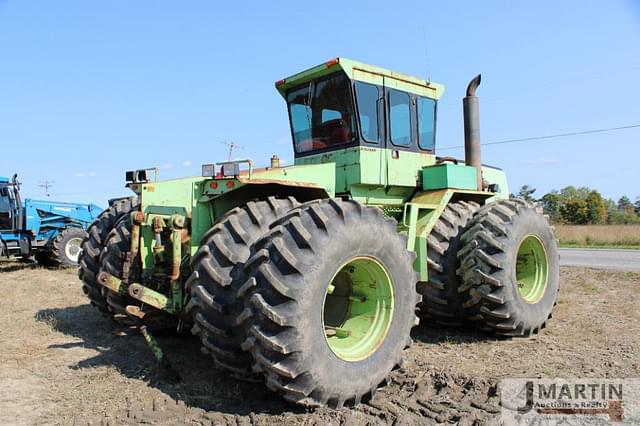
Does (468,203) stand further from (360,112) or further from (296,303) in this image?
(296,303)

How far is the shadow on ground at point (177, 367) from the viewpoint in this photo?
4.10 metres

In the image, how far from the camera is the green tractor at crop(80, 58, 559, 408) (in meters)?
3.70

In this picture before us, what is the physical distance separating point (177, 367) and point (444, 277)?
3156mm

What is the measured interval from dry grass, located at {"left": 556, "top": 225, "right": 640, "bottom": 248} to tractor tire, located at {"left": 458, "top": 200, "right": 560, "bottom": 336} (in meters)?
23.2

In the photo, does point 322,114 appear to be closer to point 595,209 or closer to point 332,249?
point 332,249

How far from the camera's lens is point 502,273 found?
575 cm

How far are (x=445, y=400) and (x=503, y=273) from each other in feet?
7.08

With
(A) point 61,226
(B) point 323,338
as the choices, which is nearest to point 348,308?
(B) point 323,338

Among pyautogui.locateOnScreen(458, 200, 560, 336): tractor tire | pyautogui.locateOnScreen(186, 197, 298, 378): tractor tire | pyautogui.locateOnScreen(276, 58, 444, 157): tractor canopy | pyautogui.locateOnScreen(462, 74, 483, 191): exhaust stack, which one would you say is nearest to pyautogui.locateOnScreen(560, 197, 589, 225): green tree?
pyautogui.locateOnScreen(462, 74, 483, 191): exhaust stack

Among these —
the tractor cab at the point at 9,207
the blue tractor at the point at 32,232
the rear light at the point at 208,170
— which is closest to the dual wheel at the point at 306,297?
the rear light at the point at 208,170

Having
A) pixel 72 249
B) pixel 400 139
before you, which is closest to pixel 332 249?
pixel 400 139

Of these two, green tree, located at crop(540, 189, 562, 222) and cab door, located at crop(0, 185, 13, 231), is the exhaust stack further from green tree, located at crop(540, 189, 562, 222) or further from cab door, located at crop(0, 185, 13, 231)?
green tree, located at crop(540, 189, 562, 222)

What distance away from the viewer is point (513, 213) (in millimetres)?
6234

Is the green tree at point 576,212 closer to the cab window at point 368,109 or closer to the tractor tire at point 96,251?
the cab window at point 368,109
